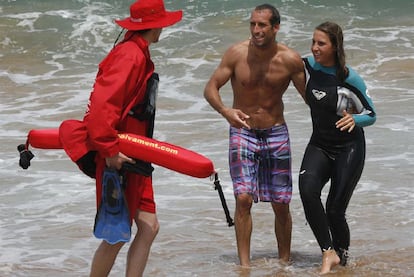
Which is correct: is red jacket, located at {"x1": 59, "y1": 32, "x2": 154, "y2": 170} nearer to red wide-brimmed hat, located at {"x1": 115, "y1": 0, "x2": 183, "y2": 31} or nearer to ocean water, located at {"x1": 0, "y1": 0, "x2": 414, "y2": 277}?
red wide-brimmed hat, located at {"x1": 115, "y1": 0, "x2": 183, "y2": 31}

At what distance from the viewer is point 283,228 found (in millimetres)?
6480

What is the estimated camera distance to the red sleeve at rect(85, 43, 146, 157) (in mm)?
4641

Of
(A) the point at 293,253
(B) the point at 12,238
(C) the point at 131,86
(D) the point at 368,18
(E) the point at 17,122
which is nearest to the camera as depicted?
(C) the point at 131,86

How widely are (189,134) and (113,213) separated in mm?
6318

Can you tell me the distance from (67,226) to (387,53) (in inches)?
392

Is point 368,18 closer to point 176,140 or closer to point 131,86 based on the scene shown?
point 176,140

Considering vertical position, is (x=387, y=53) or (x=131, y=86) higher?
(x=131, y=86)

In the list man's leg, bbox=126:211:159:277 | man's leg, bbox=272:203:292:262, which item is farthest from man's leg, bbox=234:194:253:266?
man's leg, bbox=126:211:159:277

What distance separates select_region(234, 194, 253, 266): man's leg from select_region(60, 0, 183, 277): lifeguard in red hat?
48.9 inches

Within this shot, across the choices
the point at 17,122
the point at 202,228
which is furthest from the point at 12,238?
the point at 17,122

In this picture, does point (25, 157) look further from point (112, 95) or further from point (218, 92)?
point (218, 92)

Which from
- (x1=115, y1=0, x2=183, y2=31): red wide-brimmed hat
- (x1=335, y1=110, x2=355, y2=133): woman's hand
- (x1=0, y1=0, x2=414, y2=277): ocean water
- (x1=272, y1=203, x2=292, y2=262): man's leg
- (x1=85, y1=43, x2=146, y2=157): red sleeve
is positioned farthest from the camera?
(x1=0, y1=0, x2=414, y2=277): ocean water

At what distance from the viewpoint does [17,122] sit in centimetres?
1223

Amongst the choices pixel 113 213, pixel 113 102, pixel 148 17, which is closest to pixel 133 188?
pixel 113 213
